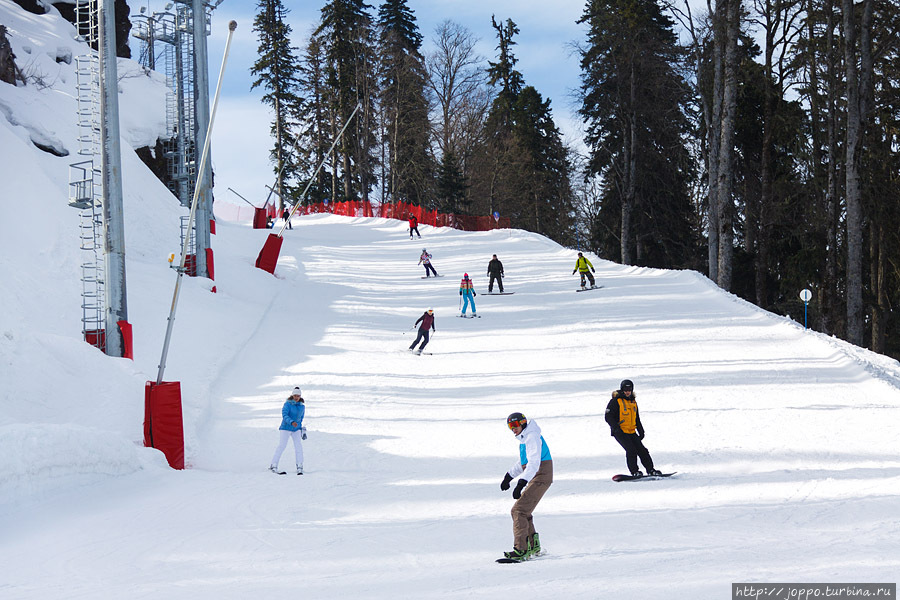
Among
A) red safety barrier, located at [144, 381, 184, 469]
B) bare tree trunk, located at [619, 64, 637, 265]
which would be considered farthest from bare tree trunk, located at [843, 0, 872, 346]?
red safety barrier, located at [144, 381, 184, 469]

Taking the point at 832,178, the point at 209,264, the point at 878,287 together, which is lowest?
the point at 878,287

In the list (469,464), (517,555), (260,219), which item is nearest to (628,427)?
(469,464)

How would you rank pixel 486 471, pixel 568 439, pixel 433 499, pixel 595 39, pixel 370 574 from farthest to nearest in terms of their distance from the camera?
pixel 595 39 < pixel 568 439 < pixel 486 471 < pixel 433 499 < pixel 370 574

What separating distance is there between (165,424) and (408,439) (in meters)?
4.12

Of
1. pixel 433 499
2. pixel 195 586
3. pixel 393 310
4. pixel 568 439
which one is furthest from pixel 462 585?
pixel 393 310

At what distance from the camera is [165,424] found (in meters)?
12.9

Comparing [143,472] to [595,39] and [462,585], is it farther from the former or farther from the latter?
[595,39]

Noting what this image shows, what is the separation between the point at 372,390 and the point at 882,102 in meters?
24.0

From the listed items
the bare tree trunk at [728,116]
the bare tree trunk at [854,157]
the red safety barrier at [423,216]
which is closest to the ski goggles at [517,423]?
the bare tree trunk at [854,157]

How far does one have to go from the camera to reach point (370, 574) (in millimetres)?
7516

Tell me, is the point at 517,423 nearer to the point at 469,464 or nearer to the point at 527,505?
the point at 527,505

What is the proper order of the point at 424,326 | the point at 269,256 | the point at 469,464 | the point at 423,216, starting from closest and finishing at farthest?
the point at 469,464 → the point at 424,326 → the point at 269,256 → the point at 423,216

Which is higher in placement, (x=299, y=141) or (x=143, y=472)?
(x=299, y=141)

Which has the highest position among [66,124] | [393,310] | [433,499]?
[66,124]
